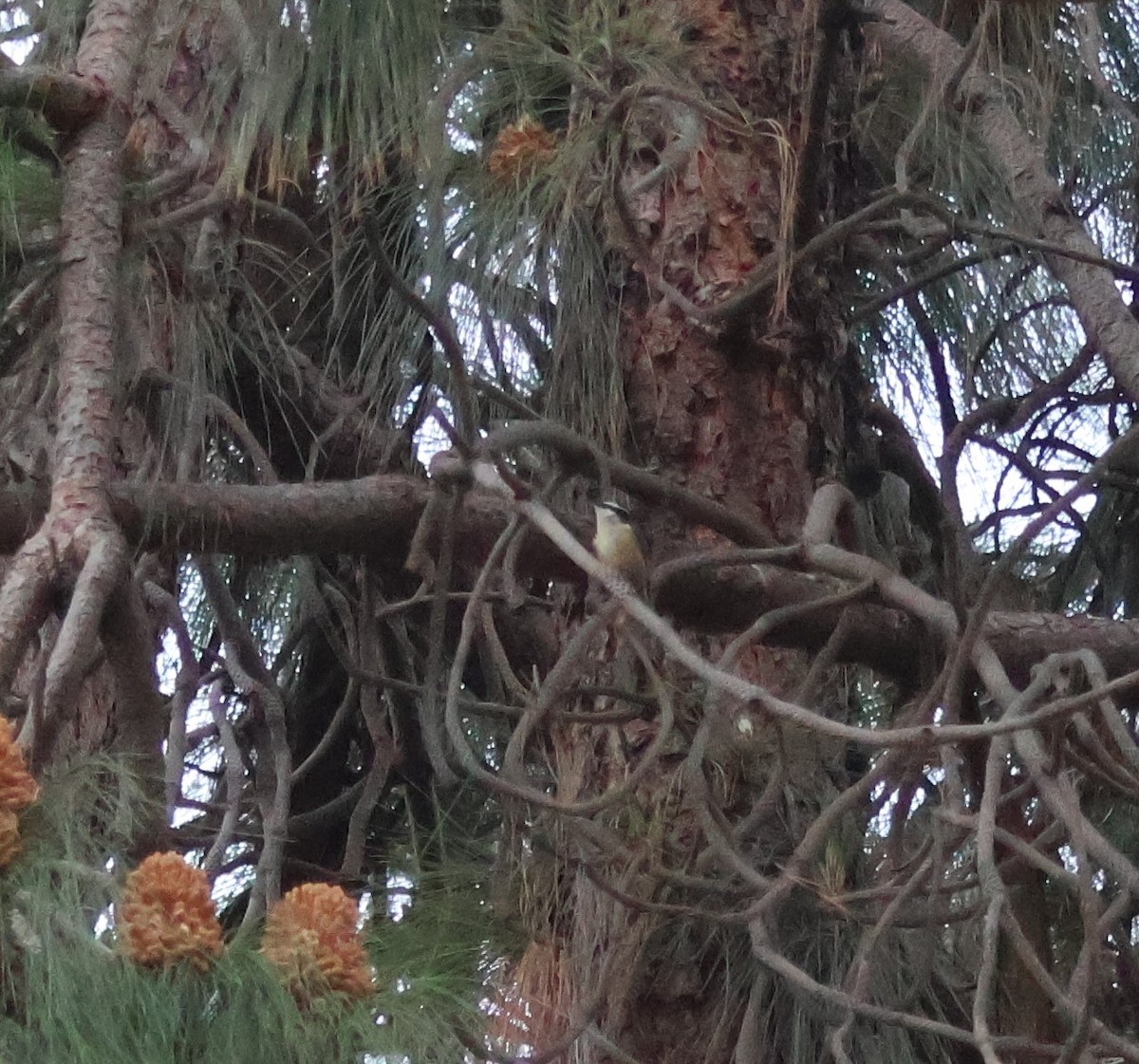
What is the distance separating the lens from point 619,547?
3.88 ft

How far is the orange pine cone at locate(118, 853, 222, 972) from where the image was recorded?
0.64m

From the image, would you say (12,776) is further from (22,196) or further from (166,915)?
(22,196)

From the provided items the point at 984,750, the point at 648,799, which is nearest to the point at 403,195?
the point at 648,799

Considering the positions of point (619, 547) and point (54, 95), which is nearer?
point (54, 95)

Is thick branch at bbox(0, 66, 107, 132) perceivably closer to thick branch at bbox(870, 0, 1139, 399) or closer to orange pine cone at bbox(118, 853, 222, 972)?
orange pine cone at bbox(118, 853, 222, 972)

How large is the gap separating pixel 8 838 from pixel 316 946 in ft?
0.39

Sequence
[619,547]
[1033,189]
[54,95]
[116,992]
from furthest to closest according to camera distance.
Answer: [1033,189] < [619,547] < [54,95] < [116,992]

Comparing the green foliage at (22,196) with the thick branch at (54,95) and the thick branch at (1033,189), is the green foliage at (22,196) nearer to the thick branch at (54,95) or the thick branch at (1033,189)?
the thick branch at (54,95)

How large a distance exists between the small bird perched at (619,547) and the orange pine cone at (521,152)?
0.96 feet

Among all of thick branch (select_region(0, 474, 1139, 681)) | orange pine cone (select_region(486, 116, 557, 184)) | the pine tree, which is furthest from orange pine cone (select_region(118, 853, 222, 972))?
orange pine cone (select_region(486, 116, 557, 184))

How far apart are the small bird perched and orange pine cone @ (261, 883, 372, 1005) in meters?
0.44

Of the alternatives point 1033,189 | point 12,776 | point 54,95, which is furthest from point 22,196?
point 1033,189

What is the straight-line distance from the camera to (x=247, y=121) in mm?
1215

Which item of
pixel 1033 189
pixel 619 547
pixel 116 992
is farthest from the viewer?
pixel 1033 189
